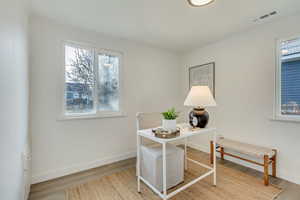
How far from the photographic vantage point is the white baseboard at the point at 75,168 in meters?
2.10

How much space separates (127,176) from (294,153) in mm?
2499

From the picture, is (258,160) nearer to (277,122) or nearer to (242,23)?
(277,122)

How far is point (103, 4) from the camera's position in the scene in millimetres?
1824

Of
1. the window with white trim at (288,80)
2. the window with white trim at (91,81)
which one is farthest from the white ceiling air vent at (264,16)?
the window with white trim at (91,81)

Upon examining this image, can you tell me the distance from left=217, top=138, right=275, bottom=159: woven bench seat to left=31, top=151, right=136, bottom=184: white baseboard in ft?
5.93

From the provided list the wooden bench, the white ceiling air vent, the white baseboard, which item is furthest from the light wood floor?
the white ceiling air vent

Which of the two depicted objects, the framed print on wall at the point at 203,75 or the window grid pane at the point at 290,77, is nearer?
the window grid pane at the point at 290,77

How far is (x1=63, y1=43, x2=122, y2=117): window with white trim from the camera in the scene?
2.38m

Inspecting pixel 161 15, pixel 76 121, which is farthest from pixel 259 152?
pixel 76 121

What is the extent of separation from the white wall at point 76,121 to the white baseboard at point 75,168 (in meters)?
0.01

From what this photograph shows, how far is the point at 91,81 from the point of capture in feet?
8.46

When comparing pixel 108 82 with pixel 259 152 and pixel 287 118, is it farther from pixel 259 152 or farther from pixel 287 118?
pixel 287 118

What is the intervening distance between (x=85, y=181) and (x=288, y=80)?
3.41 meters

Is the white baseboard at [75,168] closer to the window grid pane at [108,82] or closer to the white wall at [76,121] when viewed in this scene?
the white wall at [76,121]
